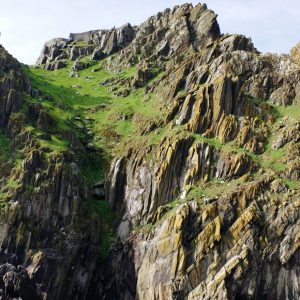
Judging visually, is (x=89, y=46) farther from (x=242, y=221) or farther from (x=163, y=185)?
(x=242, y=221)

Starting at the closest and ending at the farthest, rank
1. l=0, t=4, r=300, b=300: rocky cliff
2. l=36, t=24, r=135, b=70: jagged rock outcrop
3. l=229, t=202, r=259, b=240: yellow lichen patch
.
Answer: l=0, t=4, r=300, b=300: rocky cliff → l=229, t=202, r=259, b=240: yellow lichen patch → l=36, t=24, r=135, b=70: jagged rock outcrop

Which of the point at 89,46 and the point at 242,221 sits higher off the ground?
the point at 89,46

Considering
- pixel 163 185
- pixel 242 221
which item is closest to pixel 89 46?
pixel 163 185

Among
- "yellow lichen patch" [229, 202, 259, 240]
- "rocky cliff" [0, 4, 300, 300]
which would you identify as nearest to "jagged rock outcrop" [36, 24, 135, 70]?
"rocky cliff" [0, 4, 300, 300]

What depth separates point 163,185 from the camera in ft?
306

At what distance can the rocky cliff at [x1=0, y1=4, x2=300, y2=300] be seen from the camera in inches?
3132

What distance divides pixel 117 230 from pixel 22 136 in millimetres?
24980

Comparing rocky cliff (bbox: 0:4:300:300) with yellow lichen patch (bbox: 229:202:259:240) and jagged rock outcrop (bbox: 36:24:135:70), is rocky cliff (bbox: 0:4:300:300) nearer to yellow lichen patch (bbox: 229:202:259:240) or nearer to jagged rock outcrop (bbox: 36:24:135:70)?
yellow lichen patch (bbox: 229:202:259:240)

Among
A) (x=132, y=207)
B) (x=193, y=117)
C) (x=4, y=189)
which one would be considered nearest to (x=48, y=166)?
(x=4, y=189)

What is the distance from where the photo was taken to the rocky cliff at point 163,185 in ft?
261

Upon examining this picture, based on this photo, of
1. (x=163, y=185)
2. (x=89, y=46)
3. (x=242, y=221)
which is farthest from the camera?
(x=89, y=46)

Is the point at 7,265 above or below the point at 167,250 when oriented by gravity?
below

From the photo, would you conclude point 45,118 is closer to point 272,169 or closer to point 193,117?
point 193,117

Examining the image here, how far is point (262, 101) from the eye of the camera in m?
108
